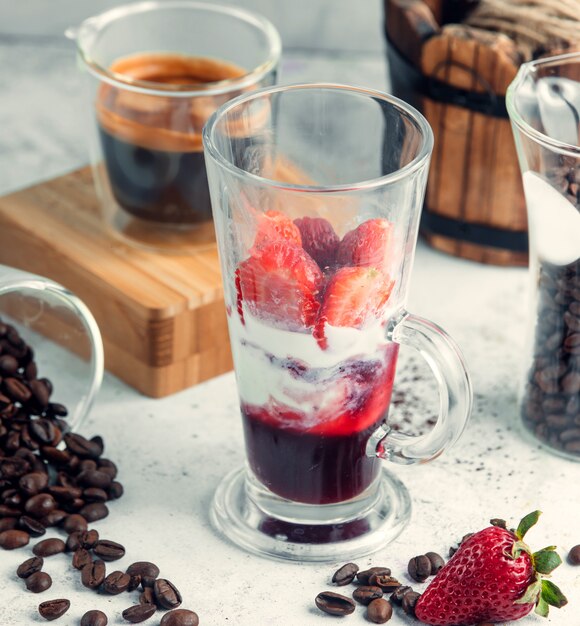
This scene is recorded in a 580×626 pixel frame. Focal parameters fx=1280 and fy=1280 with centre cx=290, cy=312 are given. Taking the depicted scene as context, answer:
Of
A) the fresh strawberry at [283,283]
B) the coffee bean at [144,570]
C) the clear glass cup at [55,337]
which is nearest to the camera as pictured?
Result: the fresh strawberry at [283,283]

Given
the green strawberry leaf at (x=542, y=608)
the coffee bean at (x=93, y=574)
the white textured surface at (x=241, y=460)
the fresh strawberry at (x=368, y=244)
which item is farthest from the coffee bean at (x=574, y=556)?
the coffee bean at (x=93, y=574)

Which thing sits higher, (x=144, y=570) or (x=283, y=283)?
(x=283, y=283)

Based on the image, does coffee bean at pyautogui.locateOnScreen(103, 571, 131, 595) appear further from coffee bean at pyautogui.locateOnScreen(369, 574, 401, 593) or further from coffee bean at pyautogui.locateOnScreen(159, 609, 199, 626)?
coffee bean at pyautogui.locateOnScreen(369, 574, 401, 593)

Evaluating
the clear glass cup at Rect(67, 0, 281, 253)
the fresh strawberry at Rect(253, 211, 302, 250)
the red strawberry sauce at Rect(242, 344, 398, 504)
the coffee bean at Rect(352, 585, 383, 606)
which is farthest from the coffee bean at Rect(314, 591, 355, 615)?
the clear glass cup at Rect(67, 0, 281, 253)

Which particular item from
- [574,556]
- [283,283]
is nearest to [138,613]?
[283,283]

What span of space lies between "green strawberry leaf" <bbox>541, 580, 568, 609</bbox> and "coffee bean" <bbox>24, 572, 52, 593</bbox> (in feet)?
1.57

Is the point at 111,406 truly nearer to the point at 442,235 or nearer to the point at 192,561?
the point at 192,561

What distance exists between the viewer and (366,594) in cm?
124

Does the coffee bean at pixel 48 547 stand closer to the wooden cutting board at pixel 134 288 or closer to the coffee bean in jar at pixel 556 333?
the wooden cutting board at pixel 134 288

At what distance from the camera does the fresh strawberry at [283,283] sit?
116 cm

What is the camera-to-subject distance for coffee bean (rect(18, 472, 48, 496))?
1353mm

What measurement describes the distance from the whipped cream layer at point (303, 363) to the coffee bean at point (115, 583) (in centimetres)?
22

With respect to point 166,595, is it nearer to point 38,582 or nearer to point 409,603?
point 38,582

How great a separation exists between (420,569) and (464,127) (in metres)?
0.70
